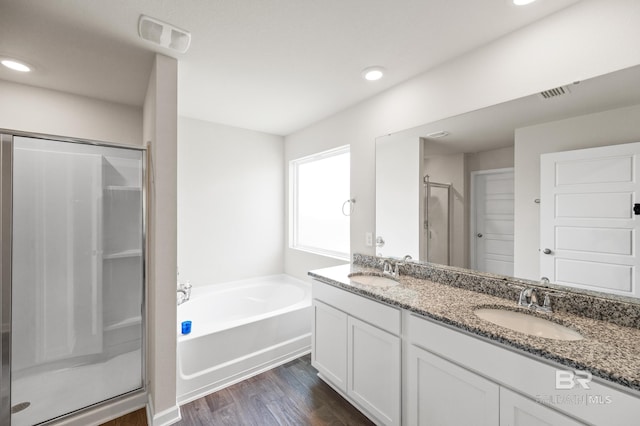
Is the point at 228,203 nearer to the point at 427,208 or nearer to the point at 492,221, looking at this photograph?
the point at 427,208

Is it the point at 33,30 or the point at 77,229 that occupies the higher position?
the point at 33,30

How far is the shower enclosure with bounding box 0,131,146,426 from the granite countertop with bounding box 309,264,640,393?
1.58 m

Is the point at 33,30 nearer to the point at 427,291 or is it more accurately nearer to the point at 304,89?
the point at 304,89

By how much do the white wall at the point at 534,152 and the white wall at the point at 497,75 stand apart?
22 cm

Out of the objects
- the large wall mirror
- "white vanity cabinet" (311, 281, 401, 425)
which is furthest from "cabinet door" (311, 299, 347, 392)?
the large wall mirror

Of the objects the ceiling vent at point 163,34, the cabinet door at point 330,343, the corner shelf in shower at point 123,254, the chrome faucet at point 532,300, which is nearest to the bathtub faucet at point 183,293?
the corner shelf in shower at point 123,254

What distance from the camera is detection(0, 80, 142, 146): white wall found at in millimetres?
2146

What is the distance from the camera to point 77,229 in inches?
68.6

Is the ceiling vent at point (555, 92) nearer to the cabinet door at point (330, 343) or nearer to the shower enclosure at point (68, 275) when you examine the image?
the cabinet door at point (330, 343)

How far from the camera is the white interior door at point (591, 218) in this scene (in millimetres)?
1193

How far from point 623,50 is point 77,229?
125 inches

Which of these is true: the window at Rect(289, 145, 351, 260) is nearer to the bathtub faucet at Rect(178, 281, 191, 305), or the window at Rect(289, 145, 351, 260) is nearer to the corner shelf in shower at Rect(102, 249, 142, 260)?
the bathtub faucet at Rect(178, 281, 191, 305)

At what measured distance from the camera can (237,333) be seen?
7.16ft

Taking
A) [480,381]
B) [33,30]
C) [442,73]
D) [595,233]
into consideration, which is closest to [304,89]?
[442,73]
